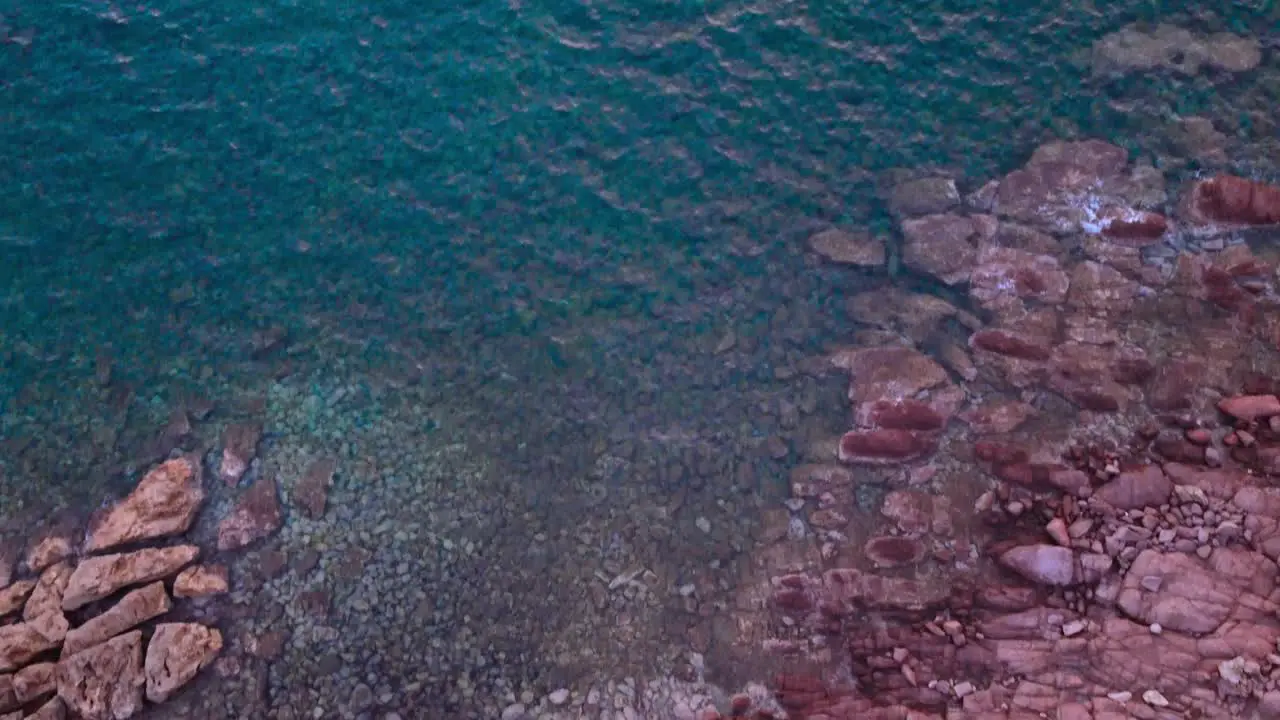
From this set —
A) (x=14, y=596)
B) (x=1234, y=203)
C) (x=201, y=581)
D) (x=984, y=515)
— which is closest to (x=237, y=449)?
(x=201, y=581)

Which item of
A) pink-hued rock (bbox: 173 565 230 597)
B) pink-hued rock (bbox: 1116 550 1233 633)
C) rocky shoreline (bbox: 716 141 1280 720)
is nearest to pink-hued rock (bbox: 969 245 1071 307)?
rocky shoreline (bbox: 716 141 1280 720)

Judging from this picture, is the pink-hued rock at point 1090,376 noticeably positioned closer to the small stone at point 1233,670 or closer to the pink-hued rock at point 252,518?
the small stone at point 1233,670

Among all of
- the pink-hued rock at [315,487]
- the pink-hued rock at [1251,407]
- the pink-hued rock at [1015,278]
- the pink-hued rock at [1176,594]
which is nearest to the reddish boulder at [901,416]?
the pink-hued rock at [1015,278]

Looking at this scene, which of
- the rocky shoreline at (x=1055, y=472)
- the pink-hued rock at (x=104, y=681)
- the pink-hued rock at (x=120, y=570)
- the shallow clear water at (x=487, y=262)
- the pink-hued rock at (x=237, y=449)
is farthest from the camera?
the pink-hued rock at (x=237, y=449)

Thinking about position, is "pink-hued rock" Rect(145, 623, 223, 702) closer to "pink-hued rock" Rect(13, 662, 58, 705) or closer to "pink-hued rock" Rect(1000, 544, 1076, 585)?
"pink-hued rock" Rect(13, 662, 58, 705)

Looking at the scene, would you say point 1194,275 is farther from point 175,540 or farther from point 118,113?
point 118,113

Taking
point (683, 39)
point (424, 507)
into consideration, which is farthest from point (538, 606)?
point (683, 39)
